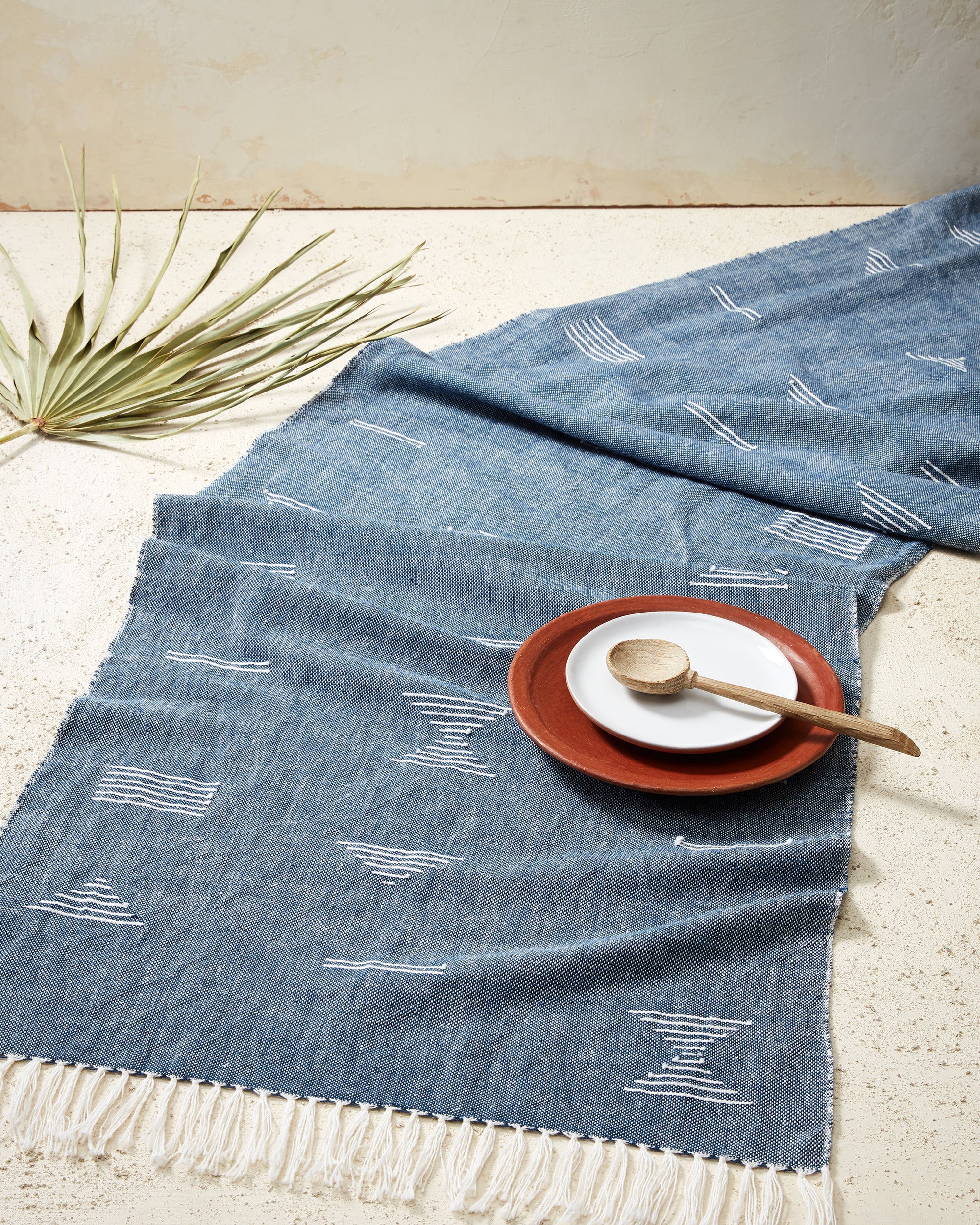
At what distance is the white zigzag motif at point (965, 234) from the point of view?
174 cm

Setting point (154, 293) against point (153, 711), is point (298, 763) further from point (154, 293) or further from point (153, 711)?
point (154, 293)

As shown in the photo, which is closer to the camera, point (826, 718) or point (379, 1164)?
point (379, 1164)

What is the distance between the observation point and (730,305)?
1.60 meters

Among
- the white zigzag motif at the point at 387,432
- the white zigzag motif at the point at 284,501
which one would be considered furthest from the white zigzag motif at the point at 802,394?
the white zigzag motif at the point at 284,501

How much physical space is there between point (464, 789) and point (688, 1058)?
0.92 ft

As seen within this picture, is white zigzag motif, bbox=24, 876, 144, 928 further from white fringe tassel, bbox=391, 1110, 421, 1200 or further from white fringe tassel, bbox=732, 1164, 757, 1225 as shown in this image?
white fringe tassel, bbox=732, 1164, 757, 1225

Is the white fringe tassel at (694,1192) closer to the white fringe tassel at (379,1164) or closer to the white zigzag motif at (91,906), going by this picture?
the white fringe tassel at (379,1164)

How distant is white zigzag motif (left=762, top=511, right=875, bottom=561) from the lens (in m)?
1.14

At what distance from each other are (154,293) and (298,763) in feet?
3.66

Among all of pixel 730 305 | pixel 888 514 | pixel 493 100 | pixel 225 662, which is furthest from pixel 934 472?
pixel 493 100

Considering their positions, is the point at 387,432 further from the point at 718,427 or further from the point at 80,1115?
the point at 80,1115

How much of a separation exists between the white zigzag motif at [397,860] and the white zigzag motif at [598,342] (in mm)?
892

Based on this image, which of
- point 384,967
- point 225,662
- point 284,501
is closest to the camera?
point 384,967

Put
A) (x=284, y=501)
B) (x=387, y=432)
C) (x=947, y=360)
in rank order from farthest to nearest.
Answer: (x=947, y=360) → (x=387, y=432) → (x=284, y=501)
